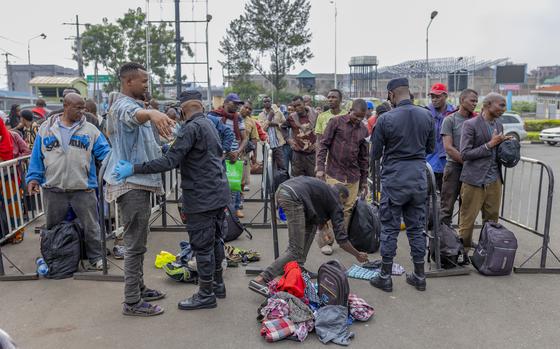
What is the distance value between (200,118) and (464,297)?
312 cm

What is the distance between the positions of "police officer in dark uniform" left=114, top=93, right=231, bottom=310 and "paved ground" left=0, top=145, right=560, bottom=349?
13.2 inches

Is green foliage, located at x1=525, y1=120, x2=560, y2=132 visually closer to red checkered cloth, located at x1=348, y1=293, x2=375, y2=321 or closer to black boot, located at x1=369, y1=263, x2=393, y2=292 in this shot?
black boot, located at x1=369, y1=263, x2=393, y2=292

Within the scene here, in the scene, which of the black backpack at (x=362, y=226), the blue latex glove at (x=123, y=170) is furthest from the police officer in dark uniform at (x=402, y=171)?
the blue latex glove at (x=123, y=170)

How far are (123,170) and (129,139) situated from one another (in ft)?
1.11

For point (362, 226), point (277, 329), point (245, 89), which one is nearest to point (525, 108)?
point (245, 89)

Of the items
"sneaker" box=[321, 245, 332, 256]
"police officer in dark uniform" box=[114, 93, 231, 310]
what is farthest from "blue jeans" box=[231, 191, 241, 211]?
"police officer in dark uniform" box=[114, 93, 231, 310]

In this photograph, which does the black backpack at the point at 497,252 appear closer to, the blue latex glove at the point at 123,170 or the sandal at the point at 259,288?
the sandal at the point at 259,288

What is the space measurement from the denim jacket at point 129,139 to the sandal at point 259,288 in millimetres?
1350

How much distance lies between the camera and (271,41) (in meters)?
41.4

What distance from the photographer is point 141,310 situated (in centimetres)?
439

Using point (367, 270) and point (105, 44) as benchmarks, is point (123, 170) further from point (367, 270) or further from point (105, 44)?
point (105, 44)

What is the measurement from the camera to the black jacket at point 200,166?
425 centimetres

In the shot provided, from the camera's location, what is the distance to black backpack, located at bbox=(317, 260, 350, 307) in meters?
4.21

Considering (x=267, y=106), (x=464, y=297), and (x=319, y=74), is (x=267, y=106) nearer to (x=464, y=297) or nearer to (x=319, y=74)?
(x=464, y=297)
